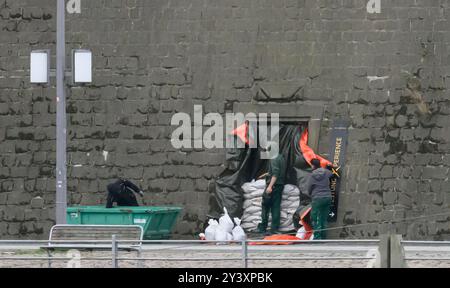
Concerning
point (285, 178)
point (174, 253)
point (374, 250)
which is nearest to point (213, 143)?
point (285, 178)

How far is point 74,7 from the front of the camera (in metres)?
28.7

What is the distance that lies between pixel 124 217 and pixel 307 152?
4.04m

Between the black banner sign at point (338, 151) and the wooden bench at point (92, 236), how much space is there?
858 cm

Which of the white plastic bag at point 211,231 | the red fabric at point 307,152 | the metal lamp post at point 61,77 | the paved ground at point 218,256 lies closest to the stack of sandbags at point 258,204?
the red fabric at point 307,152

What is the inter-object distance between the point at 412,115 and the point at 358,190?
5.97 ft

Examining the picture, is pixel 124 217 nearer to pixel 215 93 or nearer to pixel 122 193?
pixel 122 193

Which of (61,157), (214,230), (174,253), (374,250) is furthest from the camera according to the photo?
(214,230)

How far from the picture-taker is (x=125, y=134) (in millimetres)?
28719

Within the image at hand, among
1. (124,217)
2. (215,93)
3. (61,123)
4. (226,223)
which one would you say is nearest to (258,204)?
(226,223)

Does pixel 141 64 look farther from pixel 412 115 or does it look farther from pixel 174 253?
pixel 174 253

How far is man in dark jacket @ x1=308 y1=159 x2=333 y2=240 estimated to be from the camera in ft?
87.3

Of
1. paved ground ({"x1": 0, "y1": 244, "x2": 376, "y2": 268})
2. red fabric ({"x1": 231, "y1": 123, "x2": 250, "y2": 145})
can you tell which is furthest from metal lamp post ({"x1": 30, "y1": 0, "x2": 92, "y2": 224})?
red fabric ({"x1": 231, "y1": 123, "x2": 250, "y2": 145})

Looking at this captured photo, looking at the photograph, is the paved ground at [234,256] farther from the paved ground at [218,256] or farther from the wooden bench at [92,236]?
the wooden bench at [92,236]

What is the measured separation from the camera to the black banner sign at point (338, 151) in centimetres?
2822
